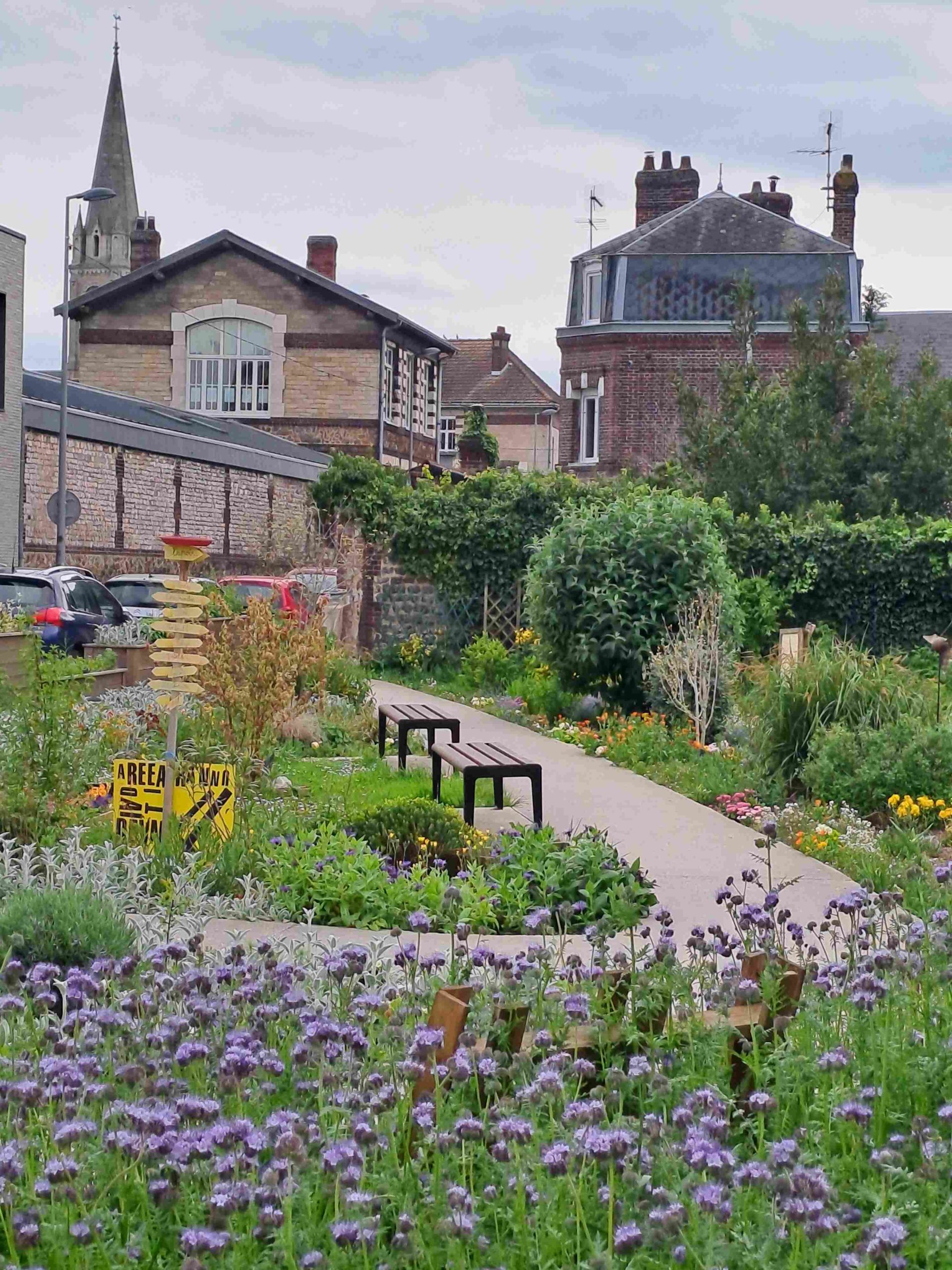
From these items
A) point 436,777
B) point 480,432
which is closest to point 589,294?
point 480,432

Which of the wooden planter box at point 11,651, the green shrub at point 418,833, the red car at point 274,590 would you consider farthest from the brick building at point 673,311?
the green shrub at point 418,833

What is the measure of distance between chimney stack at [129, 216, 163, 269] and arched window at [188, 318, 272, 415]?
239 inches

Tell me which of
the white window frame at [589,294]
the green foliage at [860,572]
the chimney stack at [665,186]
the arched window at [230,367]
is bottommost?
the green foliage at [860,572]

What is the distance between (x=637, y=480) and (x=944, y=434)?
5006 mm

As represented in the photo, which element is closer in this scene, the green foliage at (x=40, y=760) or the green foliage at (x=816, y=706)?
the green foliage at (x=40, y=760)

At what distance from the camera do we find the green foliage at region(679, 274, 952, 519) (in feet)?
84.3

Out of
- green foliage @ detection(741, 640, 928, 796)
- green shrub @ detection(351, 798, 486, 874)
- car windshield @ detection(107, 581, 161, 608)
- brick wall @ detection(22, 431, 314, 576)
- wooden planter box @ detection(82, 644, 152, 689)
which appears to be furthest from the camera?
brick wall @ detection(22, 431, 314, 576)

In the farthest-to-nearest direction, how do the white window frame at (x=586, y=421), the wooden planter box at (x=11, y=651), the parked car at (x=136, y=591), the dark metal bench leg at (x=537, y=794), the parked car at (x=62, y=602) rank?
the white window frame at (x=586, y=421) < the parked car at (x=136, y=591) < the parked car at (x=62, y=602) < the wooden planter box at (x=11, y=651) < the dark metal bench leg at (x=537, y=794)

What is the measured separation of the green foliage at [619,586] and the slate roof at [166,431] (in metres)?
17.5

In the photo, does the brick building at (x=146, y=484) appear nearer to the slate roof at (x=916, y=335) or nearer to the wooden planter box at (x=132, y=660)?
the wooden planter box at (x=132, y=660)

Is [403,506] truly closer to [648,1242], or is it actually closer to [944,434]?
[944,434]

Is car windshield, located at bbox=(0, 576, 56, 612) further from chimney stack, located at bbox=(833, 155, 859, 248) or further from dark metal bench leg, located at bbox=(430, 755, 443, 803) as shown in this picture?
chimney stack, located at bbox=(833, 155, 859, 248)

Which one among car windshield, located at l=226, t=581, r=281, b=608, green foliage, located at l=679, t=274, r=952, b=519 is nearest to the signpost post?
car windshield, located at l=226, t=581, r=281, b=608

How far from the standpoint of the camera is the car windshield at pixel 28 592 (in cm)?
2028
